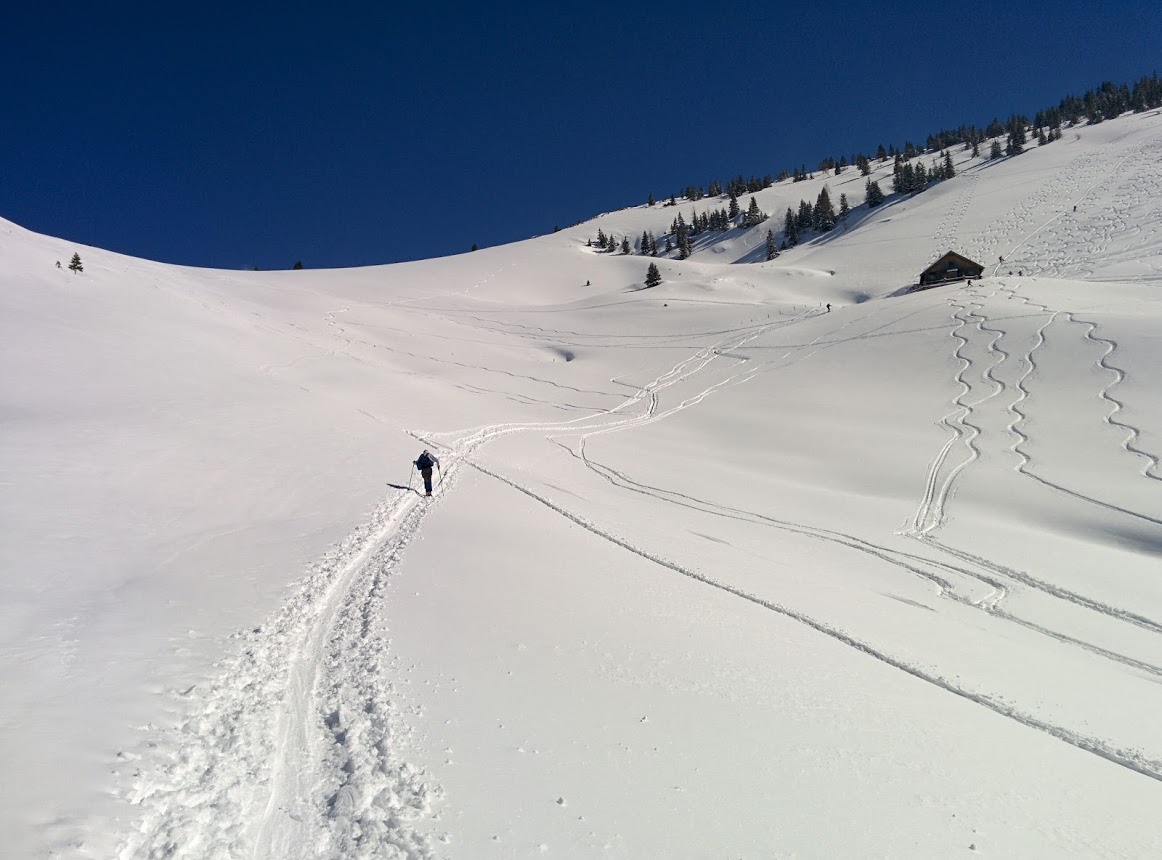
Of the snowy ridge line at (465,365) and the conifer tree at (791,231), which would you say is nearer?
the snowy ridge line at (465,365)

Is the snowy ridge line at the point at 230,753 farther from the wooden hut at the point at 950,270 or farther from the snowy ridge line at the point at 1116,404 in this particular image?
the wooden hut at the point at 950,270

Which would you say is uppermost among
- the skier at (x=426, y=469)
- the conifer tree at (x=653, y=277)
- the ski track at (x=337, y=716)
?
the conifer tree at (x=653, y=277)

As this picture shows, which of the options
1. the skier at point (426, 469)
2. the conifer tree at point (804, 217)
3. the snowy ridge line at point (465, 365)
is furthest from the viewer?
the conifer tree at point (804, 217)

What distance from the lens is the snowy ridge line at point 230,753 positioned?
4176 millimetres

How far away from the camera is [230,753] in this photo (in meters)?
5.11

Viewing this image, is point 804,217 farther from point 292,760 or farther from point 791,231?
point 292,760

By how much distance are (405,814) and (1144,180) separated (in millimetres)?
84504

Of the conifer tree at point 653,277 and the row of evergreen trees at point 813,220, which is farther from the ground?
the row of evergreen trees at point 813,220

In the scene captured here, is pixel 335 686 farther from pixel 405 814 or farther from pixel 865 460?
pixel 865 460

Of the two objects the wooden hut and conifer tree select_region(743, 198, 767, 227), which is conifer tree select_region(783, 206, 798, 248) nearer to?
conifer tree select_region(743, 198, 767, 227)

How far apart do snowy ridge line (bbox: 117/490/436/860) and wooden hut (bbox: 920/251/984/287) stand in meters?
55.6

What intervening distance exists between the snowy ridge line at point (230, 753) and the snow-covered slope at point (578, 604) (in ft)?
0.11

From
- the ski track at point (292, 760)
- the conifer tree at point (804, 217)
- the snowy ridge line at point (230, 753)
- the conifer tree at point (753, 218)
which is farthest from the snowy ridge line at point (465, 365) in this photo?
the conifer tree at point (753, 218)

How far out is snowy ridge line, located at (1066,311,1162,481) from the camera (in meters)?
16.8
